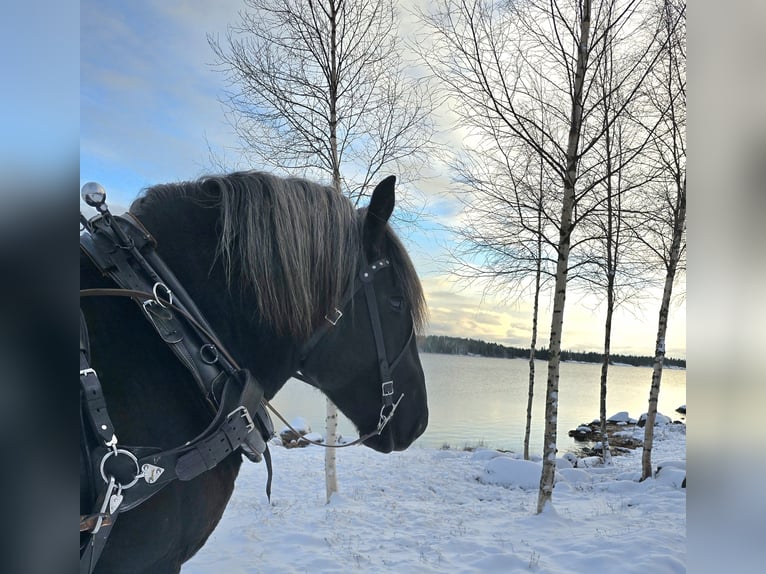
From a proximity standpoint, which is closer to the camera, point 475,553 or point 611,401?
point 475,553

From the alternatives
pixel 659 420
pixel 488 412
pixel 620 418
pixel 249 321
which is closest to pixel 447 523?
pixel 249 321

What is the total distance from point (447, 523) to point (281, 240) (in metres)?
6.14

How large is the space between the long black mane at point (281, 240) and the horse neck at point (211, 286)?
0.10ft

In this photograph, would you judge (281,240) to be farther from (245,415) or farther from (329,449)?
(329,449)

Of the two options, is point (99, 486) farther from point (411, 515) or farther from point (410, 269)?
point (411, 515)

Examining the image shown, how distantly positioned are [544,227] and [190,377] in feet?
29.1

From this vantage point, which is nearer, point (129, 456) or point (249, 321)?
point (129, 456)

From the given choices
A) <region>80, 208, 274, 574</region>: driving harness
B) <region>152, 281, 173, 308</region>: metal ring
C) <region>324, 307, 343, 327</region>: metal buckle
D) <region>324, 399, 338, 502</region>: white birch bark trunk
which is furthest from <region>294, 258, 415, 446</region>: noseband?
<region>324, 399, 338, 502</region>: white birch bark trunk

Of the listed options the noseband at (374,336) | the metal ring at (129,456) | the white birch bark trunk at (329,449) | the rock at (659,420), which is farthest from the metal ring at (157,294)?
the rock at (659,420)

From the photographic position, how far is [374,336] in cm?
185

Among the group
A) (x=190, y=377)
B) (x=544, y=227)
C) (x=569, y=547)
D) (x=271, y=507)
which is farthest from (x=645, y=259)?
(x=190, y=377)

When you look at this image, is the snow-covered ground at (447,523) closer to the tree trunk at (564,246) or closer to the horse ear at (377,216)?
the tree trunk at (564,246)
